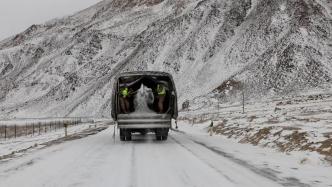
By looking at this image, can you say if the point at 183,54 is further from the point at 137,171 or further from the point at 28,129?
the point at 137,171

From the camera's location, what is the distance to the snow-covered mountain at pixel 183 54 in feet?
330

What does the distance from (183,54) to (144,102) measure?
3752 inches

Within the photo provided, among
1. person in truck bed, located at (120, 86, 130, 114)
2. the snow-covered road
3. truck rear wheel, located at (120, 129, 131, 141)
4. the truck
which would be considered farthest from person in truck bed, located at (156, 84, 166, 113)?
the snow-covered road

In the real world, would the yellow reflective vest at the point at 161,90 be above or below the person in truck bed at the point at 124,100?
above

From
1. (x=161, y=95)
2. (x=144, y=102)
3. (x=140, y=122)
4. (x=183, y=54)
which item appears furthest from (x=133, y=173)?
(x=183, y=54)

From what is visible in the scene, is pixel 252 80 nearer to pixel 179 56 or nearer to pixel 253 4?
pixel 179 56

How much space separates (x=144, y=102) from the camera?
21406mm

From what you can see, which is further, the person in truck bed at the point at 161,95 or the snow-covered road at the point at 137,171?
the person in truck bed at the point at 161,95

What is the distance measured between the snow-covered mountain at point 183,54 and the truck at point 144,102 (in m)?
77.1

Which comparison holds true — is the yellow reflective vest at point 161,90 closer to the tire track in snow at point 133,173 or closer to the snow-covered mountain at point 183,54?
the tire track in snow at point 133,173

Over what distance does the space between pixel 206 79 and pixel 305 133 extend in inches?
3595

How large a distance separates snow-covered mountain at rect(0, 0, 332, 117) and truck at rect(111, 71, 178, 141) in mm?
77064

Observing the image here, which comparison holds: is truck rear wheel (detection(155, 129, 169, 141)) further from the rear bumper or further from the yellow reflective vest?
the yellow reflective vest

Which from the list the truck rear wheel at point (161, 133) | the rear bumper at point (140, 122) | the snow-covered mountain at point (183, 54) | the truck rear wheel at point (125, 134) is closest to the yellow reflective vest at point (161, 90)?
the rear bumper at point (140, 122)
